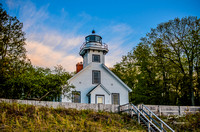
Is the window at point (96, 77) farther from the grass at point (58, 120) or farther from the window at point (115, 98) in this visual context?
the grass at point (58, 120)

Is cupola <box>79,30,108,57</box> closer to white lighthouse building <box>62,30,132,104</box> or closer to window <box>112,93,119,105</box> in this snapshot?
white lighthouse building <box>62,30,132,104</box>

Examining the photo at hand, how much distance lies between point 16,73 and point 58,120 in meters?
5.70

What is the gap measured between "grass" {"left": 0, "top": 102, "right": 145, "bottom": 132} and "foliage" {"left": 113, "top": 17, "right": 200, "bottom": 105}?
15399mm

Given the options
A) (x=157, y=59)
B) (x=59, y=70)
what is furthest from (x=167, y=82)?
(x=59, y=70)

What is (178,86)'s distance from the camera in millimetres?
31703

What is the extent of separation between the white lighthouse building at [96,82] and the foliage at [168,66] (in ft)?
24.1

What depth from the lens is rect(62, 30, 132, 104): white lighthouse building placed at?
24094 millimetres

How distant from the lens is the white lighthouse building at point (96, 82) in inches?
949

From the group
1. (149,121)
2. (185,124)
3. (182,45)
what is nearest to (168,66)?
(182,45)

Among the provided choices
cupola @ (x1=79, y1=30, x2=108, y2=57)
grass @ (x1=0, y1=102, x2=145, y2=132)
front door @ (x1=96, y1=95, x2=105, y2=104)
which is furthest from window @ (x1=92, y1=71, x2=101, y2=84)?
grass @ (x1=0, y1=102, x2=145, y2=132)

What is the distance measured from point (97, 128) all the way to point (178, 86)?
71.8 feet

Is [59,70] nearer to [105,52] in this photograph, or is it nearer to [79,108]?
[79,108]

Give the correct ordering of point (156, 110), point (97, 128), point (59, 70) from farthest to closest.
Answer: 1. point (59, 70)
2. point (156, 110)
3. point (97, 128)

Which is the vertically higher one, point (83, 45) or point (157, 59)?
point (83, 45)
